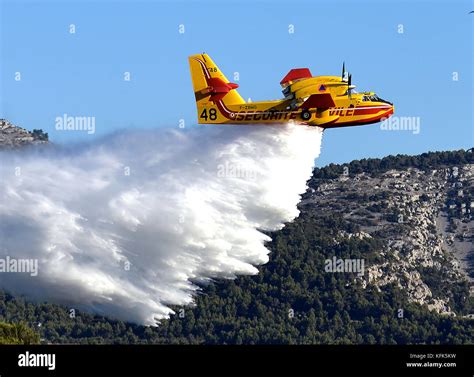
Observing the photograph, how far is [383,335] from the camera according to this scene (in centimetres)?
15662

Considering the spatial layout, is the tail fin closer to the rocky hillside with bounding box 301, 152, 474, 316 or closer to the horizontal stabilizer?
the horizontal stabilizer

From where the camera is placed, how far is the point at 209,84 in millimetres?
59531

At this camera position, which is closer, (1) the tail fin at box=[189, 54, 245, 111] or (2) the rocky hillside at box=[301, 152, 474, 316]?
(1) the tail fin at box=[189, 54, 245, 111]

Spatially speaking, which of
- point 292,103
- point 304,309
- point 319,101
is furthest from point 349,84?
point 304,309

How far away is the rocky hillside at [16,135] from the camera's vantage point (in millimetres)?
172625

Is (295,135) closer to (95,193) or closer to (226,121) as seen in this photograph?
(226,121)

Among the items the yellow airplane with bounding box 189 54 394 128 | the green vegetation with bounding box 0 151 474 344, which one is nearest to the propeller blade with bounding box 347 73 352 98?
the yellow airplane with bounding box 189 54 394 128

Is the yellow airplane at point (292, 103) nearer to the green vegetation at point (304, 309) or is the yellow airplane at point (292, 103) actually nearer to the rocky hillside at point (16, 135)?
the green vegetation at point (304, 309)

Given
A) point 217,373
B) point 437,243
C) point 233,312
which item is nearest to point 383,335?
point 233,312

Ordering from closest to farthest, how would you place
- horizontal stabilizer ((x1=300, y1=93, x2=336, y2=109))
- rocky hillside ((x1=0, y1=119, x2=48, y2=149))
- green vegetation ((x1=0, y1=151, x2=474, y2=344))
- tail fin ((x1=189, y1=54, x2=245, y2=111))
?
1. horizontal stabilizer ((x1=300, y1=93, x2=336, y2=109))
2. tail fin ((x1=189, y1=54, x2=245, y2=111))
3. green vegetation ((x1=0, y1=151, x2=474, y2=344))
4. rocky hillside ((x1=0, y1=119, x2=48, y2=149))

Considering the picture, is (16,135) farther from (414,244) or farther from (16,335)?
(16,335)

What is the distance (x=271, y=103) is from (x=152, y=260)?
9496 mm

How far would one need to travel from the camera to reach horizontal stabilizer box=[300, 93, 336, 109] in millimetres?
58438

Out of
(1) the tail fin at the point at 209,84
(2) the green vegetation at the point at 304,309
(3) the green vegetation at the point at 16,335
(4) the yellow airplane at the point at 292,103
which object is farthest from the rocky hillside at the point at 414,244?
(1) the tail fin at the point at 209,84
